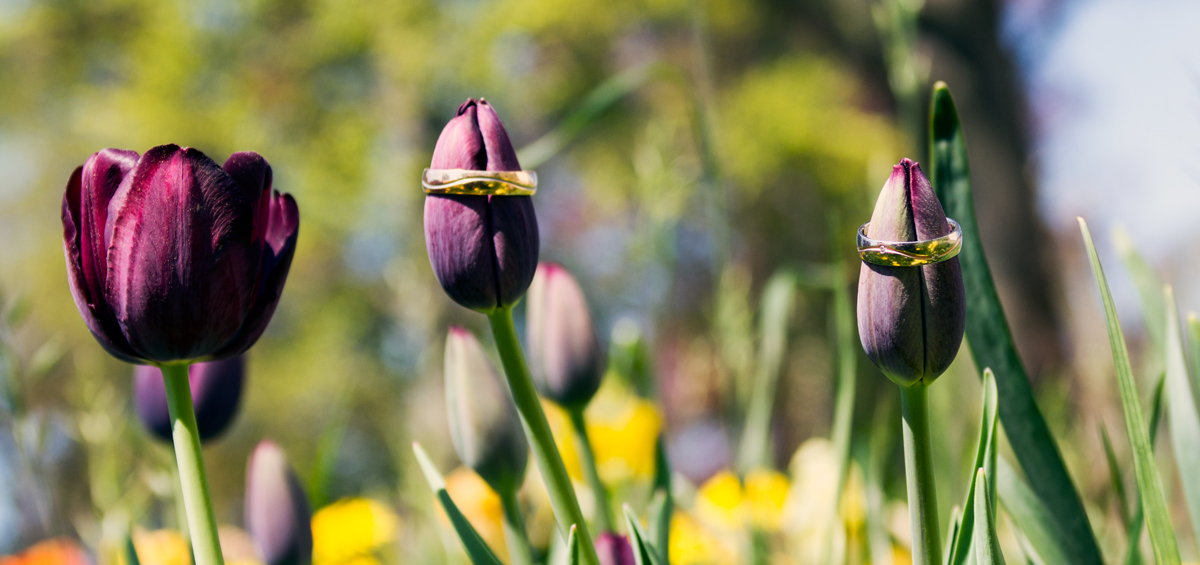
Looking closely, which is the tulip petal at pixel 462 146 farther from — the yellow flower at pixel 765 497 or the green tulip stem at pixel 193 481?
the yellow flower at pixel 765 497

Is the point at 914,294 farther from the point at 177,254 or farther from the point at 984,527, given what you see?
the point at 177,254

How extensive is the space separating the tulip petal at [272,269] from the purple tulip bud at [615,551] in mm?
145

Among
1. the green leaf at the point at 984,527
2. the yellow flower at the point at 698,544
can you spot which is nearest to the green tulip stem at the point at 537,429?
the green leaf at the point at 984,527

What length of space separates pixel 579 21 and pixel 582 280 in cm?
212

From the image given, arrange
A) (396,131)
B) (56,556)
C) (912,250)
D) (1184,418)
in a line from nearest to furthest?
(912,250) → (1184,418) → (56,556) → (396,131)

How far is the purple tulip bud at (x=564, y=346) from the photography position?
0.39 metres

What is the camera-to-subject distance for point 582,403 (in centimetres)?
40

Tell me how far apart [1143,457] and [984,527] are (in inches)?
2.6

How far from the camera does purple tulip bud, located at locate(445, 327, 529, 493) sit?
348 millimetres

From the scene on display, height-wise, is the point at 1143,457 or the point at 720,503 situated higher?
the point at 1143,457

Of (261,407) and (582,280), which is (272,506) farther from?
(261,407)

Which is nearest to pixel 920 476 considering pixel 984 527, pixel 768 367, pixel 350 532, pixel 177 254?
pixel 984 527

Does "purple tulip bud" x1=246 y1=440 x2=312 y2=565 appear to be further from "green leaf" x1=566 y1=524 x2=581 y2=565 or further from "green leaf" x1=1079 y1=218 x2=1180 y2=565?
"green leaf" x1=1079 y1=218 x2=1180 y2=565

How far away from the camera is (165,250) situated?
0.23 metres
